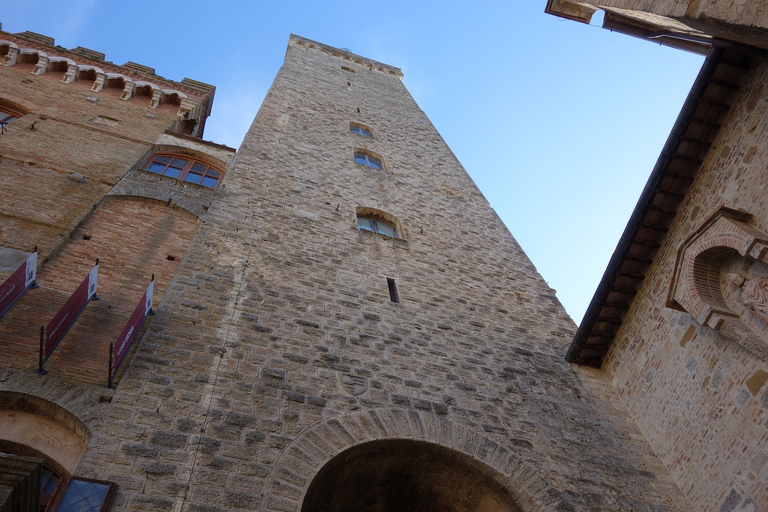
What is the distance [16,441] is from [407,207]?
26.3ft

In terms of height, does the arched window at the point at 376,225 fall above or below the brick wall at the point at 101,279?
above

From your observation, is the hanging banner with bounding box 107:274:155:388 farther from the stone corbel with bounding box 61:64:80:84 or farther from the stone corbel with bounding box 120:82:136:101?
the stone corbel with bounding box 61:64:80:84

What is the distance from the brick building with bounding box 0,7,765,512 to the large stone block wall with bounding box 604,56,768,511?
15 cm

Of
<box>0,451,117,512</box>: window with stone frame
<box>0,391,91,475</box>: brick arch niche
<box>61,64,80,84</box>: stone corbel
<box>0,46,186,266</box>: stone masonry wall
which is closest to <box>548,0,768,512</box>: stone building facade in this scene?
<box>0,451,117,512</box>: window with stone frame

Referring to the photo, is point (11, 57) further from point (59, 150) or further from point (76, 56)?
point (59, 150)

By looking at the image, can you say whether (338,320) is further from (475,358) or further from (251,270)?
(475,358)

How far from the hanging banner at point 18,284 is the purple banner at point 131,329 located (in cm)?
123

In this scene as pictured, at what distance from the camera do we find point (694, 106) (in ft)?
24.1

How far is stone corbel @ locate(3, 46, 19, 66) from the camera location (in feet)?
41.1

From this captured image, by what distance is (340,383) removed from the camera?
6188 mm

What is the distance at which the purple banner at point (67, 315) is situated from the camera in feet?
17.1

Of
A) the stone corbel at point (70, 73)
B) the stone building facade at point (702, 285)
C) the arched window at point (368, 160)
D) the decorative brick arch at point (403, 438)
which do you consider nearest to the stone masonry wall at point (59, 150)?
the stone corbel at point (70, 73)

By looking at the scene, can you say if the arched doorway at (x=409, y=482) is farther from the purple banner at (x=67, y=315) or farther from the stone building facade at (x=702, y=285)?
the purple banner at (x=67, y=315)

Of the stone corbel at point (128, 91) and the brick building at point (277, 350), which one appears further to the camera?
the stone corbel at point (128, 91)
